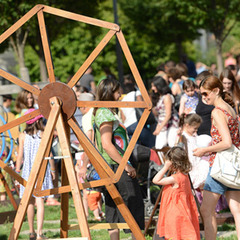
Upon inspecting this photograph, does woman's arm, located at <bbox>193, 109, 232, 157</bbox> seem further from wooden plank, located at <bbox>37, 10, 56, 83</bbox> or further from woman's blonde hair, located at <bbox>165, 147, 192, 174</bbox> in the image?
wooden plank, located at <bbox>37, 10, 56, 83</bbox>

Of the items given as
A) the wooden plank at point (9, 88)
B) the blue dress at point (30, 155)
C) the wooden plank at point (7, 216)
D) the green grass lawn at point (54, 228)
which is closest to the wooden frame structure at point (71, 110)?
the green grass lawn at point (54, 228)

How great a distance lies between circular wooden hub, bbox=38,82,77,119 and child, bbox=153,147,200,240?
1333 mm

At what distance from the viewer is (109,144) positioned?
5.32 meters

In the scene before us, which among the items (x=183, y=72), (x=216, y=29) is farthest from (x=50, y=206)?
(x=216, y=29)

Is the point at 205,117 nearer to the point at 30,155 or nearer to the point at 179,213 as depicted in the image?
the point at 179,213

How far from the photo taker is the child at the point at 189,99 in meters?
8.95

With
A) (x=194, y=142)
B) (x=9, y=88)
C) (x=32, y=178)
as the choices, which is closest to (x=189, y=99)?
(x=194, y=142)

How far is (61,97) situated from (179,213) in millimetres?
1786

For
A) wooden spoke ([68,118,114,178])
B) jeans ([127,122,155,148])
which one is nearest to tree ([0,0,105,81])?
jeans ([127,122,155,148])

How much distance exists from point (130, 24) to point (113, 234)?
22801 millimetres

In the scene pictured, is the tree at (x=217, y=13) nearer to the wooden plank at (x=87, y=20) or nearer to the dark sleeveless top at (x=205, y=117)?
the dark sleeveless top at (x=205, y=117)

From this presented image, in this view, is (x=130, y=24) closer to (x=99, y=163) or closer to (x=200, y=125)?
(x=200, y=125)

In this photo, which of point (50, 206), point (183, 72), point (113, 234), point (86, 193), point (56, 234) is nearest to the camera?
point (113, 234)

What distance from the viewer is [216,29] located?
2020cm
